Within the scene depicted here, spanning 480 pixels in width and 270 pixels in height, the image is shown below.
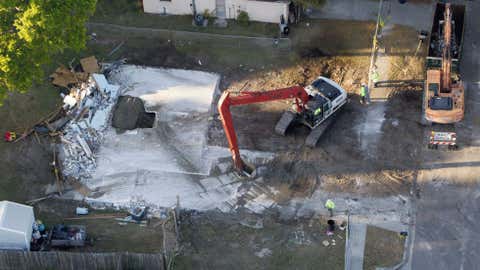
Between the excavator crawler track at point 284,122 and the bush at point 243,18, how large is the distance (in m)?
9.72

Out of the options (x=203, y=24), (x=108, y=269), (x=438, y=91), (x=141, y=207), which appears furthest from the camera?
(x=203, y=24)

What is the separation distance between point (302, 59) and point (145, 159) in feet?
41.7

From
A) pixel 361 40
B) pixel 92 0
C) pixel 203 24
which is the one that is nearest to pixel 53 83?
pixel 92 0

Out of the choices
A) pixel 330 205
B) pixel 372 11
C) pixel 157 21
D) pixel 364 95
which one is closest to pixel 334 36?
pixel 372 11

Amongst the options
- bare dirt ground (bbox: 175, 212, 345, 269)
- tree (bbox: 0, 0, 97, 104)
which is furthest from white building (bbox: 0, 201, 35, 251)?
bare dirt ground (bbox: 175, 212, 345, 269)

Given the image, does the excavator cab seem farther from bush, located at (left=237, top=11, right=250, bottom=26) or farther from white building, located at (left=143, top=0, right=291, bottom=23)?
bush, located at (left=237, top=11, right=250, bottom=26)

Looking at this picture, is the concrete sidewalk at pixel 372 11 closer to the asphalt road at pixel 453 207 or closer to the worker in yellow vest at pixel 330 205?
the asphalt road at pixel 453 207

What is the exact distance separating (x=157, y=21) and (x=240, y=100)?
14.7 m

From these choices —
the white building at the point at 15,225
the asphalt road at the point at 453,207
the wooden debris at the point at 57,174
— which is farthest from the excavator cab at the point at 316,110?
the white building at the point at 15,225

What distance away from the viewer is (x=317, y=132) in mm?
41312

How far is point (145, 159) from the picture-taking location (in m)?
41.0

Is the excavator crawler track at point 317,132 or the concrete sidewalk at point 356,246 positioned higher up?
the excavator crawler track at point 317,132

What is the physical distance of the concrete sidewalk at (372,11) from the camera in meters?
47.8

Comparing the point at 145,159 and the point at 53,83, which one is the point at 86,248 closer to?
the point at 145,159
